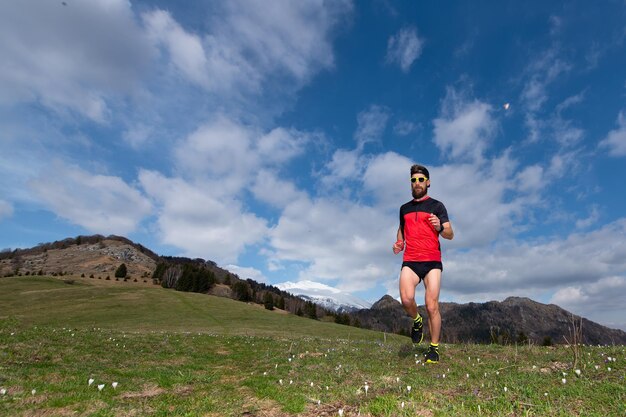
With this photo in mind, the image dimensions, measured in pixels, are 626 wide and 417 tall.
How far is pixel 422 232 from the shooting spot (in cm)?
849

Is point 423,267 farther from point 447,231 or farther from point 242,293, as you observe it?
point 242,293

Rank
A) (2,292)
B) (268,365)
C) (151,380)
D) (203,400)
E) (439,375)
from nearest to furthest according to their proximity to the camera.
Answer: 1. (203,400)
2. (439,375)
3. (151,380)
4. (268,365)
5. (2,292)

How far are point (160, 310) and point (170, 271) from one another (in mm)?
75571

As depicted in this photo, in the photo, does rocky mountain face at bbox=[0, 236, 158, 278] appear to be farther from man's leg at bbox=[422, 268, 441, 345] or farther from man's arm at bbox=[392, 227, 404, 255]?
man's leg at bbox=[422, 268, 441, 345]

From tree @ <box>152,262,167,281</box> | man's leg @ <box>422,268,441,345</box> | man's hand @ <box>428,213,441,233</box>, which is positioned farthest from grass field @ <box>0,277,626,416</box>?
tree @ <box>152,262,167,281</box>

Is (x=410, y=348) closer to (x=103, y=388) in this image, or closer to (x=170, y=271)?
(x=103, y=388)

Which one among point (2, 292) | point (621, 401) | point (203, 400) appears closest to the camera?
point (621, 401)

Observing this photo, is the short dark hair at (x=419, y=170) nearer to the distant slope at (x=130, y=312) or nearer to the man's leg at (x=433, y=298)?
the man's leg at (x=433, y=298)

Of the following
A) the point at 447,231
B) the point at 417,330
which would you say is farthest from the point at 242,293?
the point at 447,231

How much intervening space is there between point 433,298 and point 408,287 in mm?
589

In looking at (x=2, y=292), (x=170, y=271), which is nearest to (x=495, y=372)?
(x=2, y=292)

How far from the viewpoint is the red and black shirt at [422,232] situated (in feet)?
27.5

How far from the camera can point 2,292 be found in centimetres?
7019

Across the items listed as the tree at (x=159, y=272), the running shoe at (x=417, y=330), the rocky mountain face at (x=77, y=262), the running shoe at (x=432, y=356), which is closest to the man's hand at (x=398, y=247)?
the running shoe at (x=417, y=330)
